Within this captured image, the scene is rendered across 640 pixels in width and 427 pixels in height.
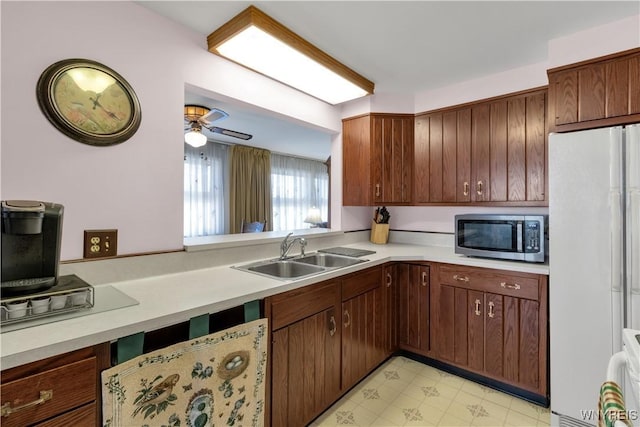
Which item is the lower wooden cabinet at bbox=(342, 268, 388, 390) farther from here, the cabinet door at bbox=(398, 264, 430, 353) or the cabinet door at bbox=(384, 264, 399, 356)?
the cabinet door at bbox=(398, 264, 430, 353)

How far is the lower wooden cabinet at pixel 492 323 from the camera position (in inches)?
72.3

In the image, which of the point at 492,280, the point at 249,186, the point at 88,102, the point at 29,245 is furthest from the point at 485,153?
the point at 249,186

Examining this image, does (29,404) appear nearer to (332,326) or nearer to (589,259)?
(332,326)

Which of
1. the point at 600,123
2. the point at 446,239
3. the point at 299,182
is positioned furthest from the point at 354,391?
the point at 299,182

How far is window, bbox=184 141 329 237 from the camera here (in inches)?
189

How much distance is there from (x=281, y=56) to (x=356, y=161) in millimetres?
1164

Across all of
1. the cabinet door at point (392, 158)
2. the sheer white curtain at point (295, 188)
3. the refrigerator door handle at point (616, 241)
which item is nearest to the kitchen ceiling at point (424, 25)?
the cabinet door at point (392, 158)

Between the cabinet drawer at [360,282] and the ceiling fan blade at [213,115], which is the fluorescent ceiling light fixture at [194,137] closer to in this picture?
the ceiling fan blade at [213,115]

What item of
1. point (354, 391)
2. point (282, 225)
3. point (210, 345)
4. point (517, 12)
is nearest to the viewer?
point (210, 345)

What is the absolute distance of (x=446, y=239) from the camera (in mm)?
2723

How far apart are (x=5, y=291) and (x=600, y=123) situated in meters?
2.71

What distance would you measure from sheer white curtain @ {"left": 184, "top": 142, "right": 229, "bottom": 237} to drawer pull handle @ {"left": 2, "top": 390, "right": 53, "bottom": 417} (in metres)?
4.06

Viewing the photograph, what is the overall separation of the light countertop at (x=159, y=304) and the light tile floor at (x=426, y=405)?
32.6 inches

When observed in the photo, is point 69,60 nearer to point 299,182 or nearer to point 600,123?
point 600,123
